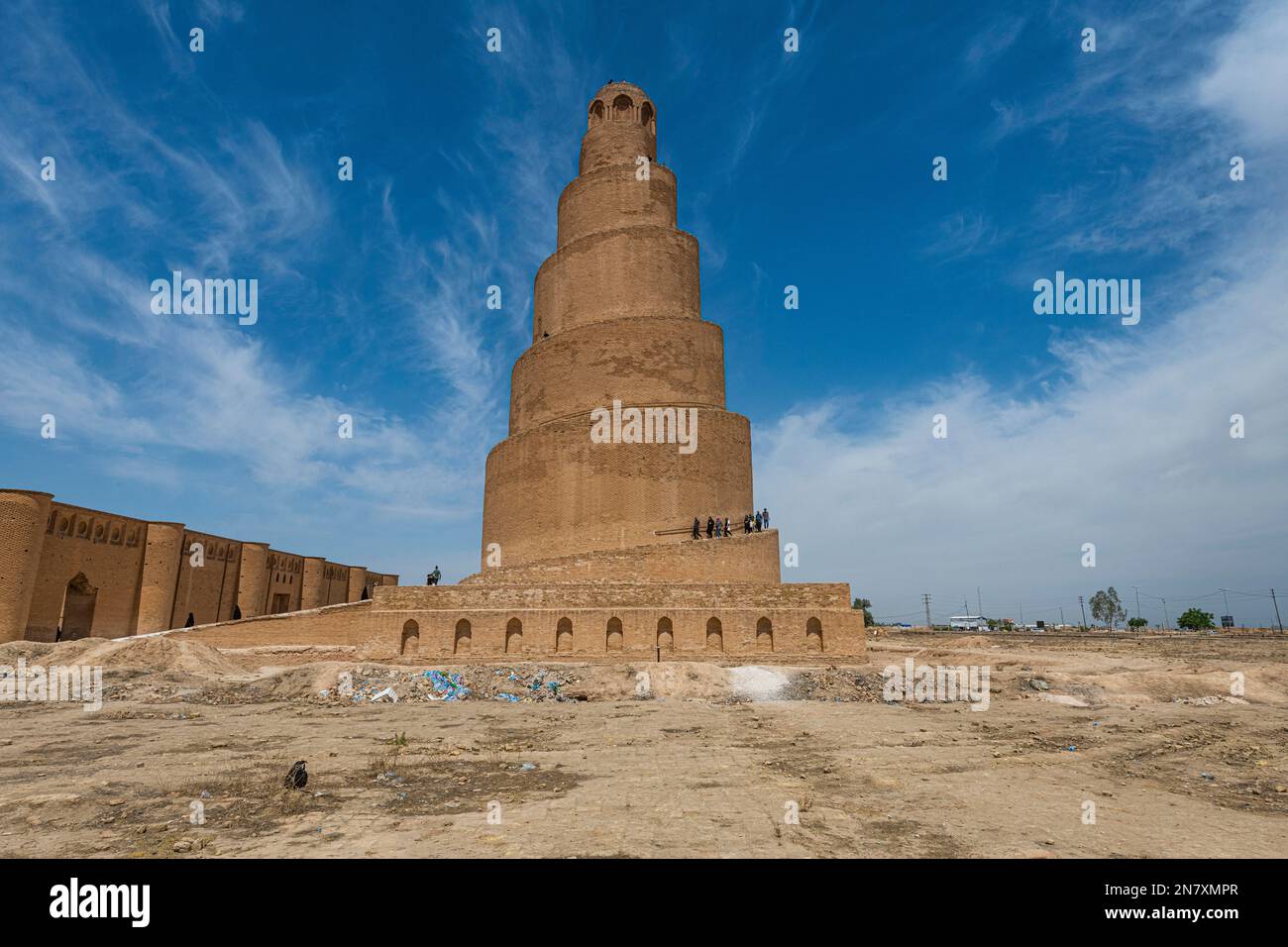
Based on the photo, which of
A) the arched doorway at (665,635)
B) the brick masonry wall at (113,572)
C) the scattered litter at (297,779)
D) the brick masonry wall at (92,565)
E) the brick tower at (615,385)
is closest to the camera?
the scattered litter at (297,779)

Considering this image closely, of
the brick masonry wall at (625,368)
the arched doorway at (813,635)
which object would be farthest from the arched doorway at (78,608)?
the arched doorway at (813,635)

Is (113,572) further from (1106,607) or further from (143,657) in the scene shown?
(1106,607)

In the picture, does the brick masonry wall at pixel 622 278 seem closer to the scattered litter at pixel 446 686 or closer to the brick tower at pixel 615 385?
the brick tower at pixel 615 385

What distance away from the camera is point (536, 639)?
1597cm

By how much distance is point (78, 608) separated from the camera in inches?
835

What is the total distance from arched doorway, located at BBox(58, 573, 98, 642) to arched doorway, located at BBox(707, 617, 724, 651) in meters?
19.5

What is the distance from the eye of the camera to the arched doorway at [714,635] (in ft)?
51.8

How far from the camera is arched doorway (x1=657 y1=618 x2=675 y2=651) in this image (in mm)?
15773

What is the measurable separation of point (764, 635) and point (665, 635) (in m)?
2.30

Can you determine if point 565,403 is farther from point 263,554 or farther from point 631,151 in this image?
point 263,554

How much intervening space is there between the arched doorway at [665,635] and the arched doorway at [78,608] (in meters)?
18.4
